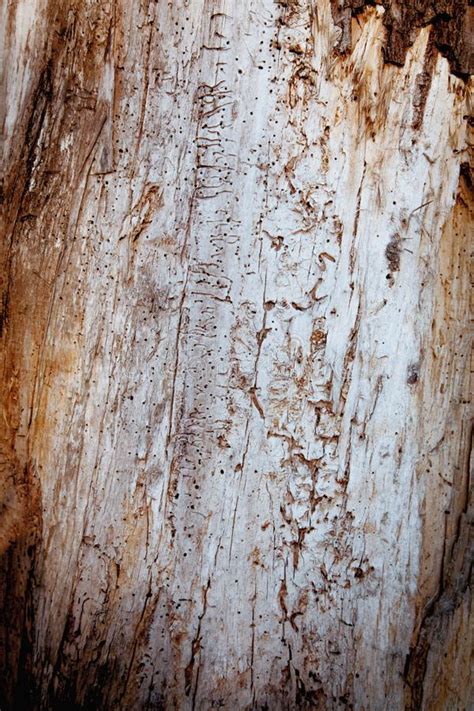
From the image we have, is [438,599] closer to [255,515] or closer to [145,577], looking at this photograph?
[255,515]

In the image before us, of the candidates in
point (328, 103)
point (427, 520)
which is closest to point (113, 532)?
point (427, 520)

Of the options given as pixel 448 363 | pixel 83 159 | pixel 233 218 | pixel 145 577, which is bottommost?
pixel 145 577

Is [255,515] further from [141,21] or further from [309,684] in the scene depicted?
[141,21]

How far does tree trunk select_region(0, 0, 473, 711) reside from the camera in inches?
60.2

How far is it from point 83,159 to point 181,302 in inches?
16.0

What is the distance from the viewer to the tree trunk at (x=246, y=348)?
1528mm

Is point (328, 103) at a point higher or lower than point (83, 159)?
higher

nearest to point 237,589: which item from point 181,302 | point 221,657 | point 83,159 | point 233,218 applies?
point 221,657

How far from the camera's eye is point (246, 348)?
5.07ft

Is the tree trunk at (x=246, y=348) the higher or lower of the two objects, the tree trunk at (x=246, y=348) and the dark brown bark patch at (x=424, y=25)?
the lower

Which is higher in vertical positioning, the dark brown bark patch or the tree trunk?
the dark brown bark patch

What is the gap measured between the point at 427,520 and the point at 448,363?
1.23 feet

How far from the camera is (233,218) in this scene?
1537mm

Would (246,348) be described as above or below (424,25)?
below
